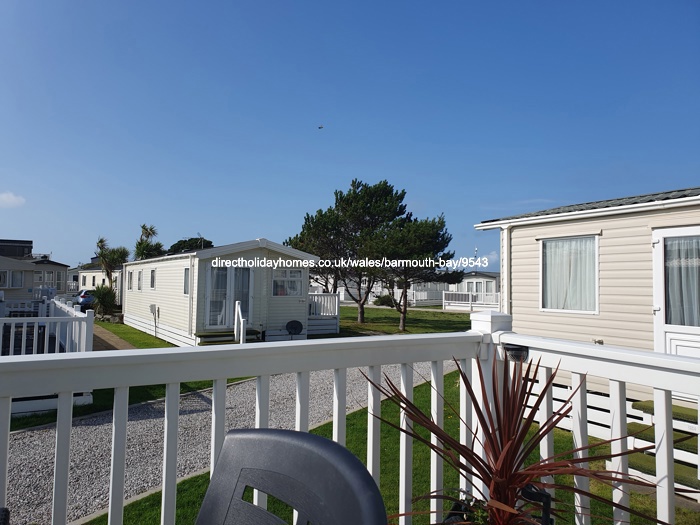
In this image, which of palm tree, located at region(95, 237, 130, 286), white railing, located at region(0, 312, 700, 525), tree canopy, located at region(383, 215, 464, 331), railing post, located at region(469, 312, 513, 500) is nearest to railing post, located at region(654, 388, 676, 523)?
white railing, located at region(0, 312, 700, 525)

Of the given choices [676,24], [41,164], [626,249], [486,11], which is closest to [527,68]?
[486,11]

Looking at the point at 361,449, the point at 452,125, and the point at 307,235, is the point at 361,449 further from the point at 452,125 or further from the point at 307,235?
the point at 307,235

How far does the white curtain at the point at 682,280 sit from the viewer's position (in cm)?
537

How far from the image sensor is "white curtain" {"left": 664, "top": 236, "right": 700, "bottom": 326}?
5367 mm

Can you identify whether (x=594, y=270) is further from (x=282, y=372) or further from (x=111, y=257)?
(x=111, y=257)

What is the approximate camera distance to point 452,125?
14.0m


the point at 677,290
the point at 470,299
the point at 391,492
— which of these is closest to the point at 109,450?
the point at 391,492

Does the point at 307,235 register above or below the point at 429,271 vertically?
above

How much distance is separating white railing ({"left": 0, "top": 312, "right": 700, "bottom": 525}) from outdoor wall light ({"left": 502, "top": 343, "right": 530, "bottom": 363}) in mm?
65

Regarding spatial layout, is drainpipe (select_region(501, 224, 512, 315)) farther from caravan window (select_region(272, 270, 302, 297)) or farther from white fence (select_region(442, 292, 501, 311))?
white fence (select_region(442, 292, 501, 311))

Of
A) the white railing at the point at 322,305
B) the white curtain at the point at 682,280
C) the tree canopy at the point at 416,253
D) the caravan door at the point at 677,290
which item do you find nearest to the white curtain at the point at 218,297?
the white railing at the point at 322,305

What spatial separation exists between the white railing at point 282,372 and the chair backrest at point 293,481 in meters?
0.53

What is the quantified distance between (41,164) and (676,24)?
1519 centimetres

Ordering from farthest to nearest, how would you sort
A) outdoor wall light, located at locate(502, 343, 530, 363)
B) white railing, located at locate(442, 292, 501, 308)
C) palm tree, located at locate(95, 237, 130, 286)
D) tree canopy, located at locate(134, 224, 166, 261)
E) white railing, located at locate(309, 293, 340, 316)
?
1. tree canopy, located at locate(134, 224, 166, 261)
2. palm tree, located at locate(95, 237, 130, 286)
3. white railing, located at locate(442, 292, 501, 308)
4. white railing, located at locate(309, 293, 340, 316)
5. outdoor wall light, located at locate(502, 343, 530, 363)
